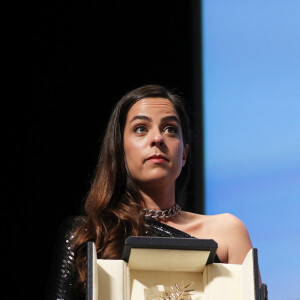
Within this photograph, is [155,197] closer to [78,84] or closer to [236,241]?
[236,241]

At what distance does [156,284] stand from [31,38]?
4.38 feet

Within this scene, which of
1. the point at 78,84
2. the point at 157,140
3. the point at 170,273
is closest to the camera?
the point at 170,273

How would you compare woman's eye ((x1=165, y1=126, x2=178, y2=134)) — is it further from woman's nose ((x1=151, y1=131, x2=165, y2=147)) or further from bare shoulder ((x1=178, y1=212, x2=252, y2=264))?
bare shoulder ((x1=178, y1=212, x2=252, y2=264))

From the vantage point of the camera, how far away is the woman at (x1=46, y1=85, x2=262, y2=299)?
1.97 meters

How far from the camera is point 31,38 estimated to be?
9.11 feet

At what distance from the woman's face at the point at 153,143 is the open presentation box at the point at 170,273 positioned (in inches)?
18.3

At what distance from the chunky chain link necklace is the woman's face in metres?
0.06

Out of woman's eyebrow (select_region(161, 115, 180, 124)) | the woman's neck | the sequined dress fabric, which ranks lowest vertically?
the sequined dress fabric

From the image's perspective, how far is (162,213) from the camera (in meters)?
2.12

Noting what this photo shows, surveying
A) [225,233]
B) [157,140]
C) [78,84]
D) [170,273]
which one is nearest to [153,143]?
[157,140]

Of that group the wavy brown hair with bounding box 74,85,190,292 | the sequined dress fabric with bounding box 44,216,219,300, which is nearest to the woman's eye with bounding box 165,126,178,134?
the wavy brown hair with bounding box 74,85,190,292

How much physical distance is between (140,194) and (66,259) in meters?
0.25

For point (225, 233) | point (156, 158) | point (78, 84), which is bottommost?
point (225, 233)

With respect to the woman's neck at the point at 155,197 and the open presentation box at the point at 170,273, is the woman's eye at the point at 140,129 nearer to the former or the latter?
the woman's neck at the point at 155,197
